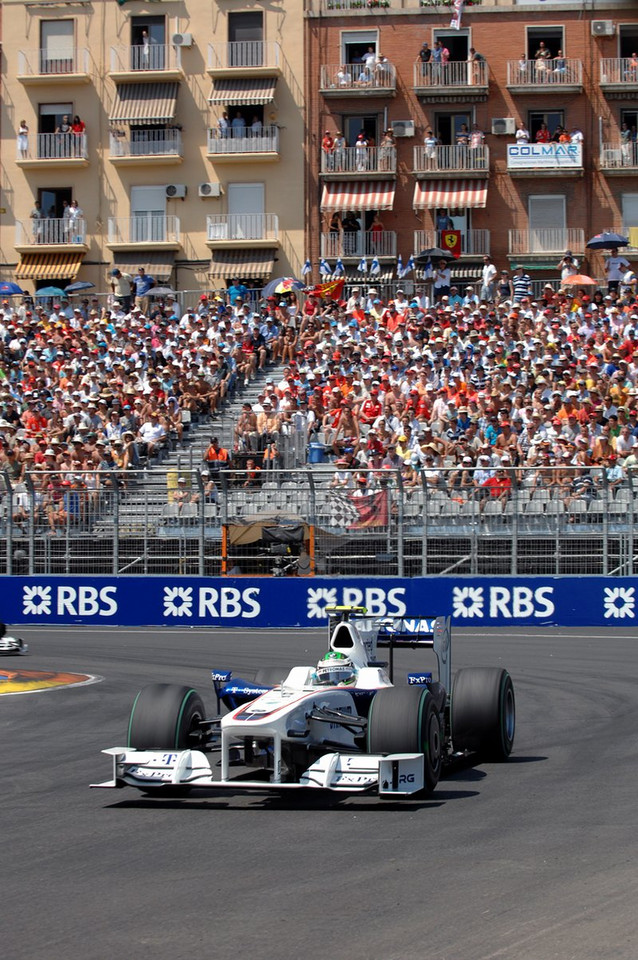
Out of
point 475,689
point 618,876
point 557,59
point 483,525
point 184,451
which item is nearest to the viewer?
point 618,876

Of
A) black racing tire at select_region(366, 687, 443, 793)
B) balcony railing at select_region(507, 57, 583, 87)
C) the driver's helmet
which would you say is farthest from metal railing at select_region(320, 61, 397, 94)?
black racing tire at select_region(366, 687, 443, 793)

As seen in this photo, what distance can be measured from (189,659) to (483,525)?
18.1 feet

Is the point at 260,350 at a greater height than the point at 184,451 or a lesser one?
greater

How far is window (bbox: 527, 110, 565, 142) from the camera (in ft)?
134

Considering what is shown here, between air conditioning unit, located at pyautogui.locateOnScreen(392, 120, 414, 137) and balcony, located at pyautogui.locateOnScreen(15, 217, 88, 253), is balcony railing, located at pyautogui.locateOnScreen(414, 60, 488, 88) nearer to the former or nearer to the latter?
air conditioning unit, located at pyautogui.locateOnScreen(392, 120, 414, 137)

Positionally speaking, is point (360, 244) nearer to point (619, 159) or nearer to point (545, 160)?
point (545, 160)

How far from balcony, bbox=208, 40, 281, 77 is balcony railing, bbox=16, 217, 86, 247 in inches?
241

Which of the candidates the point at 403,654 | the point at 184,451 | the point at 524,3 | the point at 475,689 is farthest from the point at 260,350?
the point at 475,689

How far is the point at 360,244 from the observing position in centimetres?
4109

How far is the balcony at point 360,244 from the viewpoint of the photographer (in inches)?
1612

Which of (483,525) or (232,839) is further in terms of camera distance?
(483,525)

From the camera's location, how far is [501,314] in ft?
94.5

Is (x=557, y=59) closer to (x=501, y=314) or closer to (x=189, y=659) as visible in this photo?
(x=501, y=314)

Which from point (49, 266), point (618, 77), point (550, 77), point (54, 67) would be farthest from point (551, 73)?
point (49, 266)
